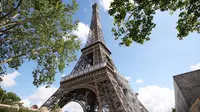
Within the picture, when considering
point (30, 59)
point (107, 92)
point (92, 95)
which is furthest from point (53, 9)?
point (92, 95)

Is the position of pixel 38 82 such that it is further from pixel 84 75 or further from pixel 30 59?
pixel 84 75

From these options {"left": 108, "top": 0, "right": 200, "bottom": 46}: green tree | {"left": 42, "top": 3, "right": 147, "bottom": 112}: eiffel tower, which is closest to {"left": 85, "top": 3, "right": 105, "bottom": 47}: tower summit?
{"left": 42, "top": 3, "right": 147, "bottom": 112}: eiffel tower

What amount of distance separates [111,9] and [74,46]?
24.6ft

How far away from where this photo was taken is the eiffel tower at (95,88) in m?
19.3

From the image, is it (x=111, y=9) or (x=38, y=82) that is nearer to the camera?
(x=111, y=9)

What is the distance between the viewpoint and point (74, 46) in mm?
12922

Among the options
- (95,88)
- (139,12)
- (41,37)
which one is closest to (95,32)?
(95,88)

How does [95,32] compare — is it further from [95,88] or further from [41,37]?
[41,37]

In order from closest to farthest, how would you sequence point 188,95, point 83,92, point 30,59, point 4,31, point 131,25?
point 131,25 < point 4,31 < point 30,59 < point 188,95 < point 83,92

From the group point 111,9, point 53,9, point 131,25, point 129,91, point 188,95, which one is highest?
point 53,9

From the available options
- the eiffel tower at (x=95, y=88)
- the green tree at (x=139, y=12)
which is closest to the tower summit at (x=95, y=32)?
the eiffel tower at (x=95, y=88)

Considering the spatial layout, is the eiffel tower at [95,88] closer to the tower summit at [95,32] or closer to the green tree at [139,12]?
the tower summit at [95,32]

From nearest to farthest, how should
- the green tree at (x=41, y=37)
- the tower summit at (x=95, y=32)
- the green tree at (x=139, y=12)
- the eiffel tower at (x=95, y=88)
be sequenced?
the green tree at (x=139, y=12) < the green tree at (x=41, y=37) < the eiffel tower at (x=95, y=88) < the tower summit at (x=95, y=32)

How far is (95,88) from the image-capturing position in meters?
20.8
